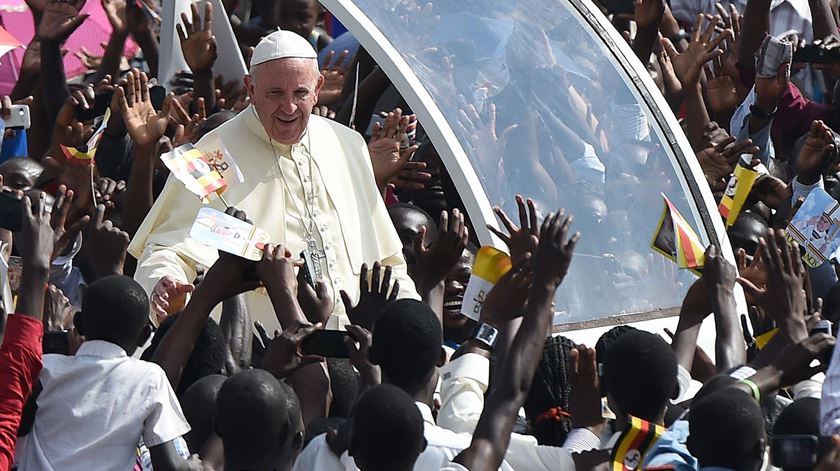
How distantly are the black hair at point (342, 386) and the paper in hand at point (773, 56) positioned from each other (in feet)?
12.6

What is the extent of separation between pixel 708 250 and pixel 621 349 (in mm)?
1317

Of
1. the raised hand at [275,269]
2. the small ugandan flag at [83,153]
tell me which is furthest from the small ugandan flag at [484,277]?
the small ugandan flag at [83,153]

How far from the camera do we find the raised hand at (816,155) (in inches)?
338

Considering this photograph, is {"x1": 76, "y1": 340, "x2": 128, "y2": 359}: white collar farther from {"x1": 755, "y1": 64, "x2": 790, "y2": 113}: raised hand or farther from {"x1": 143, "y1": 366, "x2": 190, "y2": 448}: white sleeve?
{"x1": 755, "y1": 64, "x2": 790, "y2": 113}: raised hand

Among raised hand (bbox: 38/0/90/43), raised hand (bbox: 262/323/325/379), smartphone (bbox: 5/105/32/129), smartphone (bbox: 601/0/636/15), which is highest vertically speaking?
raised hand (bbox: 38/0/90/43)

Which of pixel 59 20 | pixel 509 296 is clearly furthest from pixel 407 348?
pixel 59 20

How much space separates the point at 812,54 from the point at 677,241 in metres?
3.19

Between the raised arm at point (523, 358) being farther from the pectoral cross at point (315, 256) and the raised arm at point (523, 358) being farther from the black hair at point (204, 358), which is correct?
the pectoral cross at point (315, 256)

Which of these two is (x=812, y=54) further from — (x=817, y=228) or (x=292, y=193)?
(x=292, y=193)

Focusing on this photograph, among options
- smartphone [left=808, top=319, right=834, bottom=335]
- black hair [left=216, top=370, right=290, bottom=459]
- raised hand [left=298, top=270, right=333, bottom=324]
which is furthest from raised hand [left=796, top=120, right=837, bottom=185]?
black hair [left=216, top=370, right=290, bottom=459]

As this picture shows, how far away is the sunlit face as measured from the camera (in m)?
6.95

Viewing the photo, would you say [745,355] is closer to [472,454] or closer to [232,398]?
[472,454]

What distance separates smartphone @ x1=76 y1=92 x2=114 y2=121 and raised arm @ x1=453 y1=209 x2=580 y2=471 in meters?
3.57

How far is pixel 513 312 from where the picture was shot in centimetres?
562
